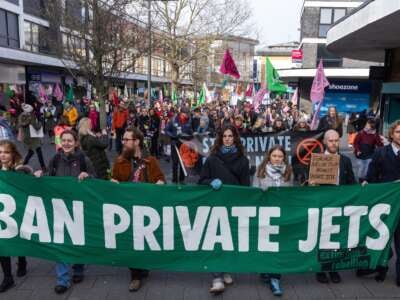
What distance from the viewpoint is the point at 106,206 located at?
14.2 feet

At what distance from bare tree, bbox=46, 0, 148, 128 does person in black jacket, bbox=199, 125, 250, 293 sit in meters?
11.1

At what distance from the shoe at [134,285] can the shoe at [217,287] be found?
76 centimetres

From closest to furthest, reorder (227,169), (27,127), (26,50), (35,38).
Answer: (227,169)
(27,127)
(26,50)
(35,38)

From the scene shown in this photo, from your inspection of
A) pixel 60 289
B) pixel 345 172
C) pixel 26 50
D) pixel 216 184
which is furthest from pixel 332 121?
pixel 26 50

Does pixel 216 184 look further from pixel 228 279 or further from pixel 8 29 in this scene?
pixel 8 29

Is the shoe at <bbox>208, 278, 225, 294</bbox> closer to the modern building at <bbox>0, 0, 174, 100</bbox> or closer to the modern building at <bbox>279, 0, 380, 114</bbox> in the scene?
the modern building at <bbox>0, 0, 174, 100</bbox>

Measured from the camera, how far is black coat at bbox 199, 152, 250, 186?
4.48 meters

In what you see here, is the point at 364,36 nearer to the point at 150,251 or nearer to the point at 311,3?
the point at 150,251

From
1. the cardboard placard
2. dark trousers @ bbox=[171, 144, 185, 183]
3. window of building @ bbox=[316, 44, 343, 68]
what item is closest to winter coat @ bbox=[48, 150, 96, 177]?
the cardboard placard

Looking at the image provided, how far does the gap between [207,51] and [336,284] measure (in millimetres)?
25805

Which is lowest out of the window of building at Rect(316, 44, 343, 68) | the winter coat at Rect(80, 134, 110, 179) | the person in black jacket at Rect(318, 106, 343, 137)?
the winter coat at Rect(80, 134, 110, 179)

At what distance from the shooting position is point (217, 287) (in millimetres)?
4293

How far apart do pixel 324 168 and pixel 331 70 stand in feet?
89.8

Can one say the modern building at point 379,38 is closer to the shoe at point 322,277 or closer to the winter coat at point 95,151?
the shoe at point 322,277
